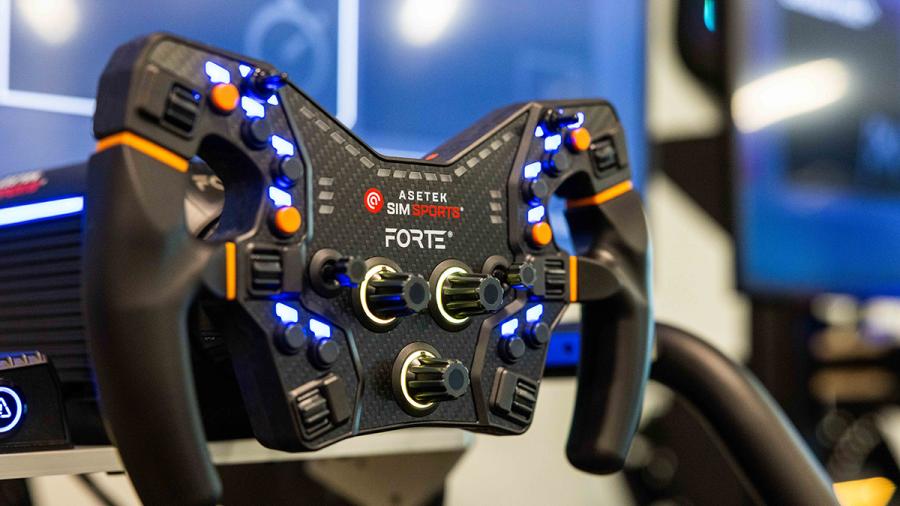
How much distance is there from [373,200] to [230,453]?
225 mm

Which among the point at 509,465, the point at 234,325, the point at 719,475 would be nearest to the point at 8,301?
the point at 234,325

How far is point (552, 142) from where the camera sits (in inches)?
26.0

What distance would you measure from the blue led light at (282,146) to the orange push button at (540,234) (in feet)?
0.59

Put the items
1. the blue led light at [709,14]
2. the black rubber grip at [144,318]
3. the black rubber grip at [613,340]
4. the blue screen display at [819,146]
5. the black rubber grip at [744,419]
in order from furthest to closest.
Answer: the blue screen display at [819,146] → the blue led light at [709,14] → the black rubber grip at [744,419] → the black rubber grip at [613,340] → the black rubber grip at [144,318]

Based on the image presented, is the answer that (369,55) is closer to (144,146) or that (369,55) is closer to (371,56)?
(371,56)

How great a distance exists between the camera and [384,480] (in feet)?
3.55

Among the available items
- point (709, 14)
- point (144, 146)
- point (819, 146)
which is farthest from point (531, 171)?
point (819, 146)

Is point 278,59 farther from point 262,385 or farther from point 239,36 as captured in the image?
point 262,385

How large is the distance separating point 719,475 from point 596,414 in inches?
33.1

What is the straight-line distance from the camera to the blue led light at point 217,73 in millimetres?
508

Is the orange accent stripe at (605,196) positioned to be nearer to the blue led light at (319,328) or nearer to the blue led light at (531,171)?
the blue led light at (531,171)

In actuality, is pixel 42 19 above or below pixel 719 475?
above

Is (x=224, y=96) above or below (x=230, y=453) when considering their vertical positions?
above

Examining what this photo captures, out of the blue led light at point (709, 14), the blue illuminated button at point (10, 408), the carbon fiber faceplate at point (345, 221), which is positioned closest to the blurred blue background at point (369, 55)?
the blue led light at point (709, 14)
